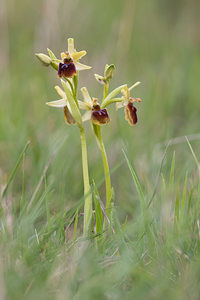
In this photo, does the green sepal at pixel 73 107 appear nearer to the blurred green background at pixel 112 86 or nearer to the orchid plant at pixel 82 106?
the orchid plant at pixel 82 106

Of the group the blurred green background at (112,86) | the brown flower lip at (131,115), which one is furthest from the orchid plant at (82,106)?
the blurred green background at (112,86)

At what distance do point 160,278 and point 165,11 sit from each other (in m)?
5.50

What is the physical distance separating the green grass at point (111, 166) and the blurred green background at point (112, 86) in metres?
0.01

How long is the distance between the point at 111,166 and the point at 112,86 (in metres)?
1.18

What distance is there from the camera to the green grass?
1115mm

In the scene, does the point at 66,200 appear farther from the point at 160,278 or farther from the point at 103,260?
the point at 160,278

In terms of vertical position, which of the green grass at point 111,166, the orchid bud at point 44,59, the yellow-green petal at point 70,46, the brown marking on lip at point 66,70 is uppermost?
the yellow-green petal at point 70,46

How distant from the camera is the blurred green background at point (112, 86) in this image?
89.4 inches

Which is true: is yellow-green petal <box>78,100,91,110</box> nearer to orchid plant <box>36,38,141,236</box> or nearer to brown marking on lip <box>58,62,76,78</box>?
orchid plant <box>36,38,141,236</box>

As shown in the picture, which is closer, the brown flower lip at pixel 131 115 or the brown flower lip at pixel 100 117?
the brown flower lip at pixel 100 117

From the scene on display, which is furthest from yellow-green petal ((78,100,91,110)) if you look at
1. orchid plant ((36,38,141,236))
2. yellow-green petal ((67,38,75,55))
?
yellow-green petal ((67,38,75,55))

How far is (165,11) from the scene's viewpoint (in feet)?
19.4

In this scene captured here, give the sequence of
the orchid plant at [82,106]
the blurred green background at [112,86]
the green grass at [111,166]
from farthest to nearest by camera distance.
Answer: the blurred green background at [112,86] < the orchid plant at [82,106] < the green grass at [111,166]

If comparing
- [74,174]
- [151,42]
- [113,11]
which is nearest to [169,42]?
[151,42]
